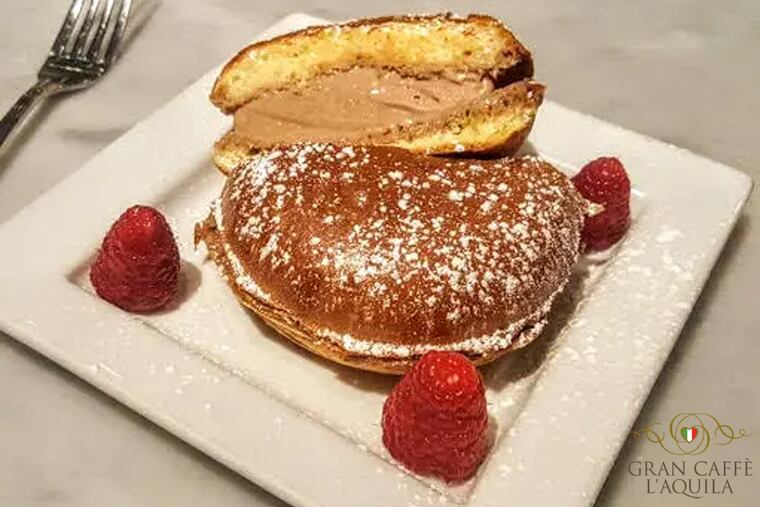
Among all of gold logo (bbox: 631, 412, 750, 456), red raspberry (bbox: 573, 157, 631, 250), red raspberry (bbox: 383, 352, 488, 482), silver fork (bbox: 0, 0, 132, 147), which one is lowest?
gold logo (bbox: 631, 412, 750, 456)

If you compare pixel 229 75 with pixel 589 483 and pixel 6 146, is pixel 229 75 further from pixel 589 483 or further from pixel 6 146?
pixel 589 483

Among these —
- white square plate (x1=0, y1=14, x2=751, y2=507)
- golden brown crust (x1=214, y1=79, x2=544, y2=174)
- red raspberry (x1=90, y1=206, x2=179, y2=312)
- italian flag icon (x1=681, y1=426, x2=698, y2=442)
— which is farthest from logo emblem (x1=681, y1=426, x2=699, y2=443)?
red raspberry (x1=90, y1=206, x2=179, y2=312)

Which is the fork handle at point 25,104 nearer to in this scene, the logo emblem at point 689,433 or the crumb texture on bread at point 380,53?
the crumb texture on bread at point 380,53

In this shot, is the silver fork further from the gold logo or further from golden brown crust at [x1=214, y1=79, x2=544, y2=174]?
the gold logo

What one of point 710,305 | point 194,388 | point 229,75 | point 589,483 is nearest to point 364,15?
point 229,75

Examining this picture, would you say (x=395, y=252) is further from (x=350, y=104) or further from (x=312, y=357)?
(x=350, y=104)
